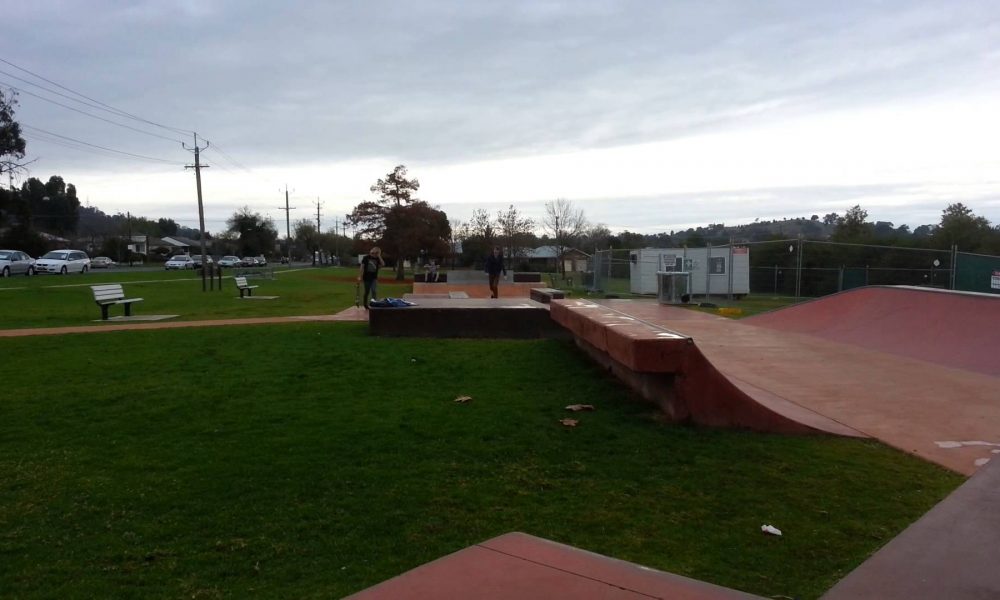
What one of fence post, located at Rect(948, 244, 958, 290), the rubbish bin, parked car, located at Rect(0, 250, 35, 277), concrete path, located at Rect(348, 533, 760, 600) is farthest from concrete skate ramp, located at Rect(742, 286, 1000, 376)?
parked car, located at Rect(0, 250, 35, 277)

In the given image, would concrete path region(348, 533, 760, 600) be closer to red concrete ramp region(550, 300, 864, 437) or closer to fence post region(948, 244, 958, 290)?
red concrete ramp region(550, 300, 864, 437)

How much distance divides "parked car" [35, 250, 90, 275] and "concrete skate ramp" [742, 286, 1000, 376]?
46.1 meters

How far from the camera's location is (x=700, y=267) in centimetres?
2891

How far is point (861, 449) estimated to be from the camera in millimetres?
5828

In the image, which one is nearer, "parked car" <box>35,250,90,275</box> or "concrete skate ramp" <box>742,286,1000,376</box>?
"concrete skate ramp" <box>742,286,1000,376</box>

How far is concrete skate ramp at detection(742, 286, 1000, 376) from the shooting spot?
34.2ft

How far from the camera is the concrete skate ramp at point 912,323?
10.4m

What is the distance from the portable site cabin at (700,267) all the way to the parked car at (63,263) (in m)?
38.2

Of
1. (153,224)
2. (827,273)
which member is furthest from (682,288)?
(153,224)

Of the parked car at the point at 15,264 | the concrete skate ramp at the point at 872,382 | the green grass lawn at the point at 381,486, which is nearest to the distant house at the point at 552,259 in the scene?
the parked car at the point at 15,264

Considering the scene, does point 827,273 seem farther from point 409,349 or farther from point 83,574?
point 83,574

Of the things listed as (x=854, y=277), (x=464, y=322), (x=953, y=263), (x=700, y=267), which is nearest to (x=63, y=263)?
(x=700, y=267)

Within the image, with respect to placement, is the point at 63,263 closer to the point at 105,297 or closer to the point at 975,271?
the point at 105,297

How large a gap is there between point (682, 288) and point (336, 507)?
66.8 feet
